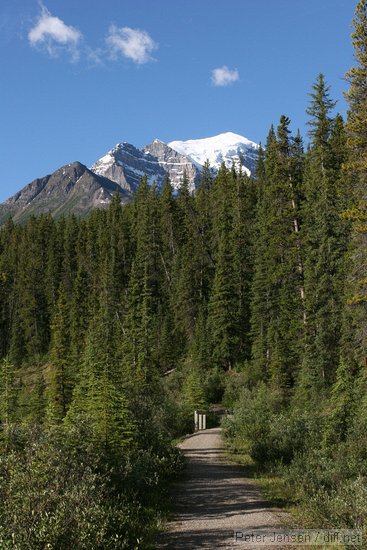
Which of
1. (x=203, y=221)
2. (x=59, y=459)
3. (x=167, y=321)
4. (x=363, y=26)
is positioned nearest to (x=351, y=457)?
(x=59, y=459)

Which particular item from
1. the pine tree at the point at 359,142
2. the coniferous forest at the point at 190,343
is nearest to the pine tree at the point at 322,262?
the coniferous forest at the point at 190,343

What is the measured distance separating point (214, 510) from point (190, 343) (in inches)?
1664

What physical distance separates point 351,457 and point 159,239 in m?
53.7

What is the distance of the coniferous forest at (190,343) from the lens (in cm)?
1064

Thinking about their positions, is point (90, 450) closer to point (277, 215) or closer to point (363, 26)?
point (363, 26)

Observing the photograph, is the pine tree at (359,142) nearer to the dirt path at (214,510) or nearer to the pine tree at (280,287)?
the dirt path at (214,510)

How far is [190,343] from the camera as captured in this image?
55062 mm

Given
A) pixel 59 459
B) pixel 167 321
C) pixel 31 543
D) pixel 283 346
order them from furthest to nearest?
pixel 167 321
pixel 283 346
pixel 59 459
pixel 31 543

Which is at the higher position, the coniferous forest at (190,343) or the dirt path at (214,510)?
the coniferous forest at (190,343)

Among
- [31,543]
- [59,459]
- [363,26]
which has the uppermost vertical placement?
[363,26]

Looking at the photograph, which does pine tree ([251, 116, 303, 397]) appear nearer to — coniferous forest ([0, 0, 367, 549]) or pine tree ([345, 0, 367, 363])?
coniferous forest ([0, 0, 367, 549])

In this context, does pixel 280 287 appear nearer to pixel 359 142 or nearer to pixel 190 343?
pixel 190 343

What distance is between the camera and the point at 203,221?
218ft

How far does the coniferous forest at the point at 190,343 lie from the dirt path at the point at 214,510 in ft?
2.11
